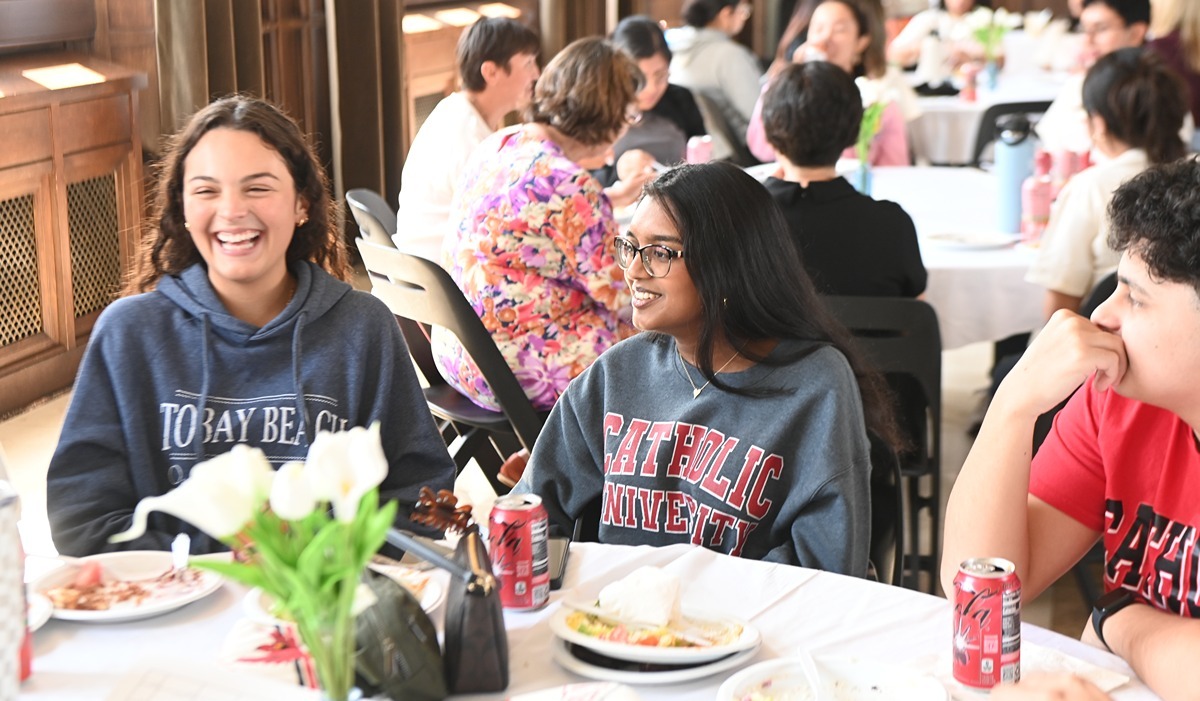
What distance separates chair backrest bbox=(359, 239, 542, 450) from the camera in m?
2.74

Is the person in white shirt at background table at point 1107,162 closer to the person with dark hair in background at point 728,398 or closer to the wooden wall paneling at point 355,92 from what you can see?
the person with dark hair in background at point 728,398

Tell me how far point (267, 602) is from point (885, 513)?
1.02m

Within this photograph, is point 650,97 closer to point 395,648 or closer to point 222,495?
point 395,648

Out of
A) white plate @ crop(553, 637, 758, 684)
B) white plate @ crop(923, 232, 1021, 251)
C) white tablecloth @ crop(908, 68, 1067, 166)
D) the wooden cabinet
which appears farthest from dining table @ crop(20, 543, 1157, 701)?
white tablecloth @ crop(908, 68, 1067, 166)

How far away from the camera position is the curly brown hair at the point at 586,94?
130 inches

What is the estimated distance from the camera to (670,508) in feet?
6.40

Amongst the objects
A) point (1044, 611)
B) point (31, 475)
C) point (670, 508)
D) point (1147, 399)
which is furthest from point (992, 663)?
point (31, 475)

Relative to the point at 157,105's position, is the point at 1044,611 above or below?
below

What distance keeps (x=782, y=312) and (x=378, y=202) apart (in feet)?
5.40

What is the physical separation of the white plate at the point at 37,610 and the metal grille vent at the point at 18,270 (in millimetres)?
→ 3026

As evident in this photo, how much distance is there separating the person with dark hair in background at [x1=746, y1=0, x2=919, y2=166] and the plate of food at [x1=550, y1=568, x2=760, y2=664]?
3.76 m

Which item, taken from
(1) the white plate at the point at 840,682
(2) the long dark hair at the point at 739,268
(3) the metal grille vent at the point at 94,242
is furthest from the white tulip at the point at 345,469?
(3) the metal grille vent at the point at 94,242

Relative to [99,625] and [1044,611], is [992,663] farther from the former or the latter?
[1044,611]

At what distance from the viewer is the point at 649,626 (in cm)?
146
